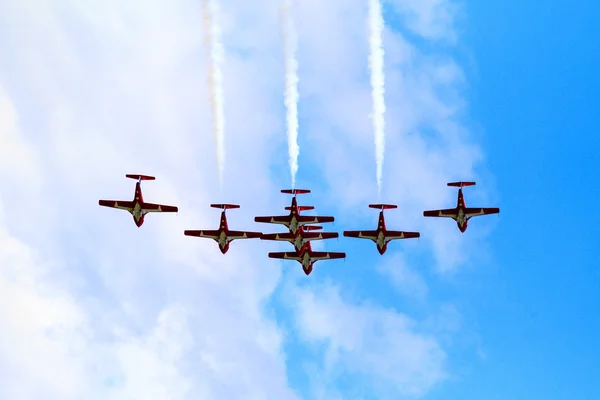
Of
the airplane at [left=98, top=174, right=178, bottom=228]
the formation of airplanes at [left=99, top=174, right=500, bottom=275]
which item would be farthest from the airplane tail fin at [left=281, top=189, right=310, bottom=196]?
the airplane at [left=98, top=174, right=178, bottom=228]

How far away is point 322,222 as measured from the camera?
99.4m

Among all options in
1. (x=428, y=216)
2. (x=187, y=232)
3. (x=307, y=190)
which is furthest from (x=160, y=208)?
(x=428, y=216)

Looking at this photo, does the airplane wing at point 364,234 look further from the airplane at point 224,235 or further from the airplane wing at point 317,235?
the airplane at point 224,235

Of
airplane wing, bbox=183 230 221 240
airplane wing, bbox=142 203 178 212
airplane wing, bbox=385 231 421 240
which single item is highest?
airplane wing, bbox=142 203 178 212

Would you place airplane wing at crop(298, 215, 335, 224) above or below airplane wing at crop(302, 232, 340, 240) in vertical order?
above

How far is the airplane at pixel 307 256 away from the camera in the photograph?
10581cm

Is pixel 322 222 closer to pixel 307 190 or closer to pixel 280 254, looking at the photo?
pixel 307 190

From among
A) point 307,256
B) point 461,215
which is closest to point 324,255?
point 307,256

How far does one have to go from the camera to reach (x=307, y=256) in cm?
10588

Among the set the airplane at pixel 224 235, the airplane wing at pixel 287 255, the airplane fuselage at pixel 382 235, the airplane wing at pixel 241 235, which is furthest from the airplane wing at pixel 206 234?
the airplane fuselage at pixel 382 235

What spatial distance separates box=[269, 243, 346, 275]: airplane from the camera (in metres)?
106

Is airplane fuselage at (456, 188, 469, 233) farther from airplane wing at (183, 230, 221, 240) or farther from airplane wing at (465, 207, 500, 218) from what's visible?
airplane wing at (183, 230, 221, 240)

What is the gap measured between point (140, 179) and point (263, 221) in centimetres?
872

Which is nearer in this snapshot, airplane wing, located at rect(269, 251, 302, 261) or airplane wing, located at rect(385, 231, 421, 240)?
airplane wing, located at rect(385, 231, 421, 240)
